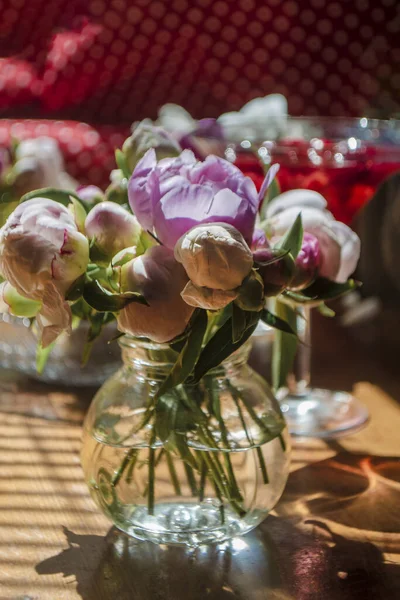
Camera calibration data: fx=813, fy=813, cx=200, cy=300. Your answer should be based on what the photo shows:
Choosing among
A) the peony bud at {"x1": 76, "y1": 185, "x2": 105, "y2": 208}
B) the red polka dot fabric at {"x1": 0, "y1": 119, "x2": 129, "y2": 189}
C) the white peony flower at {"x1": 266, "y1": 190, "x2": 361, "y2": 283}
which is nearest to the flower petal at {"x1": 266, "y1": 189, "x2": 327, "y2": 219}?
the white peony flower at {"x1": 266, "y1": 190, "x2": 361, "y2": 283}

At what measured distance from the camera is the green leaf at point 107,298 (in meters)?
0.45

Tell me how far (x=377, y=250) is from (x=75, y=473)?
781 millimetres

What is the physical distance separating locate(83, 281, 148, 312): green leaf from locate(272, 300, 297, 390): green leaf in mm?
162

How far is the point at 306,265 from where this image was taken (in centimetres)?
51

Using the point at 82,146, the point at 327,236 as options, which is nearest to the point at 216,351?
the point at 327,236

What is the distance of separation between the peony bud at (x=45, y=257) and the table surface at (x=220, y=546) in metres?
0.16

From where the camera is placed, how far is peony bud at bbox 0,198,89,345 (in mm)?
446

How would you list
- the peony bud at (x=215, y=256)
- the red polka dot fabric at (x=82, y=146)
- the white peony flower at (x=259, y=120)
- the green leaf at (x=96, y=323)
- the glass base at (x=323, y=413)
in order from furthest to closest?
the red polka dot fabric at (x=82, y=146)
the white peony flower at (x=259, y=120)
the glass base at (x=323, y=413)
the green leaf at (x=96, y=323)
the peony bud at (x=215, y=256)

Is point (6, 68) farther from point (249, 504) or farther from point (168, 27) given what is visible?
point (249, 504)

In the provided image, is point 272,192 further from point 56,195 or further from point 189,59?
point 189,59

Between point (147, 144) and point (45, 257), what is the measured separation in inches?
5.7

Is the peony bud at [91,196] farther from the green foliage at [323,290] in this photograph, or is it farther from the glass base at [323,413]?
the glass base at [323,413]

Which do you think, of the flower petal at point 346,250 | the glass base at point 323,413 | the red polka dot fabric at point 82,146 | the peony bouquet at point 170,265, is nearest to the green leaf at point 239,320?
the peony bouquet at point 170,265

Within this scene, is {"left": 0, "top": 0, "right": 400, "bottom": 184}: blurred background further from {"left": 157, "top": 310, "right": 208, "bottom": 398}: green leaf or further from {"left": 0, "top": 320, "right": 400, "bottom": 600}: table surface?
{"left": 157, "top": 310, "right": 208, "bottom": 398}: green leaf
